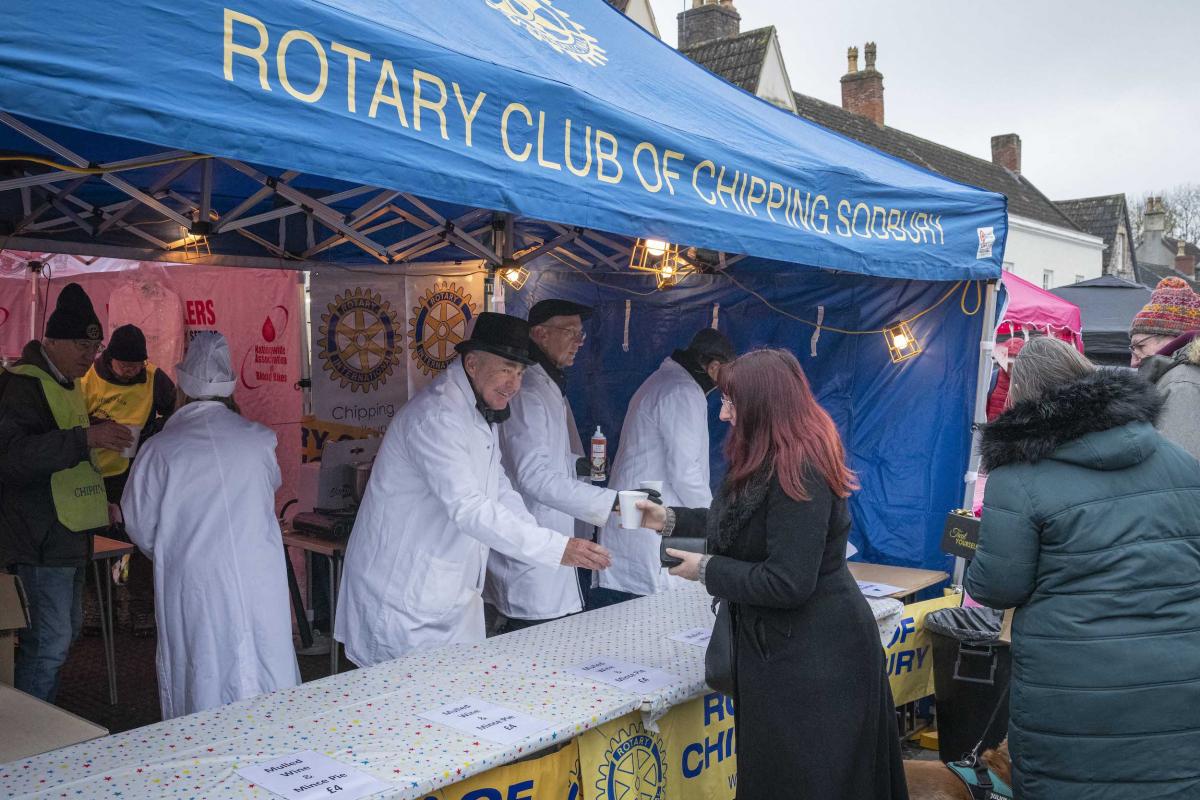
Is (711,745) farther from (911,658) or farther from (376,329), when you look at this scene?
(376,329)

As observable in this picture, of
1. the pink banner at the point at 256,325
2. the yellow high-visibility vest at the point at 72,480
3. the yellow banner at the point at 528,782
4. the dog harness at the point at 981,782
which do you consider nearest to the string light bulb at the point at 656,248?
the pink banner at the point at 256,325

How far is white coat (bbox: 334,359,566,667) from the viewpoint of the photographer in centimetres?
312

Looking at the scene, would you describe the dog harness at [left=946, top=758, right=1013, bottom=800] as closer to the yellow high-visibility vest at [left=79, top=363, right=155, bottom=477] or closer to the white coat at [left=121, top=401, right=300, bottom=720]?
the white coat at [left=121, top=401, right=300, bottom=720]

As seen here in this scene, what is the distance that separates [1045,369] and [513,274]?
11.4 ft

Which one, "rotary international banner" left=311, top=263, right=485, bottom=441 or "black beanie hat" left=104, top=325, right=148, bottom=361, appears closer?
"black beanie hat" left=104, top=325, right=148, bottom=361

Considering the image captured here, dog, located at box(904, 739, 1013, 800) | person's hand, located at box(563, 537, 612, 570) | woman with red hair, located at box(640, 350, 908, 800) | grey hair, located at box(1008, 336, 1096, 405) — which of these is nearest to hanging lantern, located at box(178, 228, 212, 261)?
person's hand, located at box(563, 537, 612, 570)

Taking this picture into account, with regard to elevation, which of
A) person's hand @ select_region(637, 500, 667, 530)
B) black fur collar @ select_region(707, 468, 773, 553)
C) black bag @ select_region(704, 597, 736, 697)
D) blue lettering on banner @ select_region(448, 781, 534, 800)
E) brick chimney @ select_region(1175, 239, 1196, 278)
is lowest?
blue lettering on banner @ select_region(448, 781, 534, 800)

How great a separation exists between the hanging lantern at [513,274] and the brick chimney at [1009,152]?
24.7 m

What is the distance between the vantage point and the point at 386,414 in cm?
572

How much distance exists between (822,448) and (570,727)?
36.5 inches

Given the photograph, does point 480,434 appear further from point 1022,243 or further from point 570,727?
point 1022,243

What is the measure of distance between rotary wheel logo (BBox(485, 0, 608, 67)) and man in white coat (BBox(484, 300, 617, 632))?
1300 millimetres

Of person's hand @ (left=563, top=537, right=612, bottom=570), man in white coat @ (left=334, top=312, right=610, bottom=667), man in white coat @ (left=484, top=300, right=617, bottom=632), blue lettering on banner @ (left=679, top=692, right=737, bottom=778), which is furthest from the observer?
man in white coat @ (left=484, top=300, right=617, bottom=632)

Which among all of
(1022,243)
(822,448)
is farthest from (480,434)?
(1022,243)
